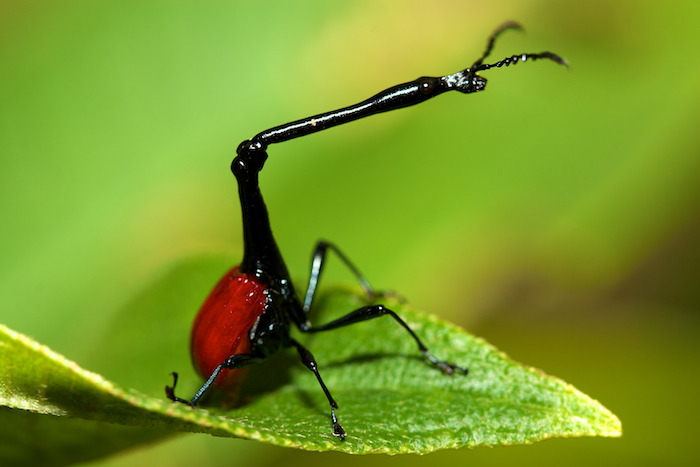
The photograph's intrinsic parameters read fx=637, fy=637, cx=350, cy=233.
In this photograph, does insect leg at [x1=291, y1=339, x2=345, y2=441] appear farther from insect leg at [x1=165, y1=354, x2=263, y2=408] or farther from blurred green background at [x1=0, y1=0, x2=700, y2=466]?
blurred green background at [x1=0, y1=0, x2=700, y2=466]

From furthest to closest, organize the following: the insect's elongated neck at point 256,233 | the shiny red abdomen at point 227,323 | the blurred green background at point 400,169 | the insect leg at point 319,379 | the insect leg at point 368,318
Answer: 1. the blurred green background at point 400,169
2. the insect's elongated neck at point 256,233
3. the shiny red abdomen at point 227,323
4. the insect leg at point 368,318
5. the insect leg at point 319,379

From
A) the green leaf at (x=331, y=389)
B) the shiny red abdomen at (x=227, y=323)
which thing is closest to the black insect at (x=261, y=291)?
the shiny red abdomen at (x=227, y=323)

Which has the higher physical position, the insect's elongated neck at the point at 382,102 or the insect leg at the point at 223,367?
the insect's elongated neck at the point at 382,102

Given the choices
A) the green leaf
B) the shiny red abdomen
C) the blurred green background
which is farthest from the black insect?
the blurred green background

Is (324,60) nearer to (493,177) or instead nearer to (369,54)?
(369,54)

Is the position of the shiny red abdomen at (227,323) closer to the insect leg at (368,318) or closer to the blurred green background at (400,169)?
the insect leg at (368,318)

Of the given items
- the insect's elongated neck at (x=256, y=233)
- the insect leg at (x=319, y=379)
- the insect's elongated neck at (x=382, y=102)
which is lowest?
the insect leg at (x=319, y=379)

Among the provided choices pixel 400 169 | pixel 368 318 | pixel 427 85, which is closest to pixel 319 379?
pixel 368 318
